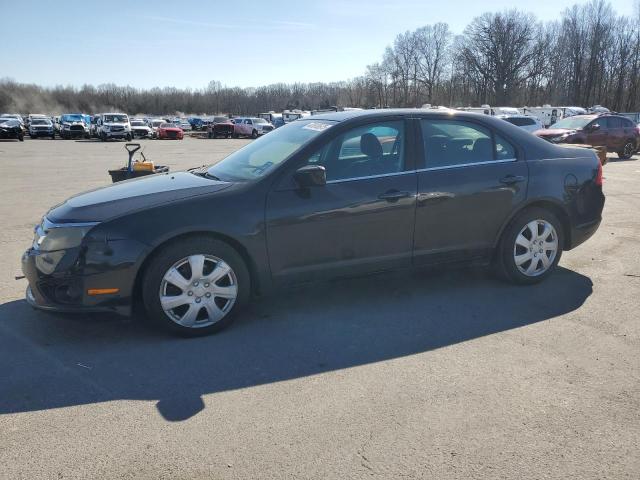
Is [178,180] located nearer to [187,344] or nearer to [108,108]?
Result: [187,344]

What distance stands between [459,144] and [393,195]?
906mm

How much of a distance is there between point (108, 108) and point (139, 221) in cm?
12442

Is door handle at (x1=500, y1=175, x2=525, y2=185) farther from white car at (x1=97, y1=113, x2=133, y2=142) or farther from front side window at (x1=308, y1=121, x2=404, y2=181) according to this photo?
white car at (x1=97, y1=113, x2=133, y2=142)

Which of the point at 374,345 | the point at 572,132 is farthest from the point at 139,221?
the point at 572,132

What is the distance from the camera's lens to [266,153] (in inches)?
181

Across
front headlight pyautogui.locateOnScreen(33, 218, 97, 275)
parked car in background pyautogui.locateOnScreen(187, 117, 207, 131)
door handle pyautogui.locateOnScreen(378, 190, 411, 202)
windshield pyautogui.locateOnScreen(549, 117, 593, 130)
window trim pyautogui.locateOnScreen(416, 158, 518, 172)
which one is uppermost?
window trim pyautogui.locateOnScreen(416, 158, 518, 172)

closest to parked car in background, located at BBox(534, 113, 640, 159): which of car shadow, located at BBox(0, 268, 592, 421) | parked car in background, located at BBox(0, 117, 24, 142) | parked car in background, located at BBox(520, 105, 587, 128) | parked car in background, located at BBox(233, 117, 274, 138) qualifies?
car shadow, located at BBox(0, 268, 592, 421)

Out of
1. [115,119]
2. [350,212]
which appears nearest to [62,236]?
[350,212]

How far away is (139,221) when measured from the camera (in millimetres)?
3717

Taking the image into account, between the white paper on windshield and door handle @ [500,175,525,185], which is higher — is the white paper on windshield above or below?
above

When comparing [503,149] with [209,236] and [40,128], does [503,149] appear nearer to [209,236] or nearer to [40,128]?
[209,236]

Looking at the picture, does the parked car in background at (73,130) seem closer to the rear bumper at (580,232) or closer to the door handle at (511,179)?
the door handle at (511,179)

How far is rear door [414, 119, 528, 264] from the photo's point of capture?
4.51m

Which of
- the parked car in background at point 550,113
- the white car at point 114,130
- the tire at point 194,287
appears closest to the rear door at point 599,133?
the tire at point 194,287
